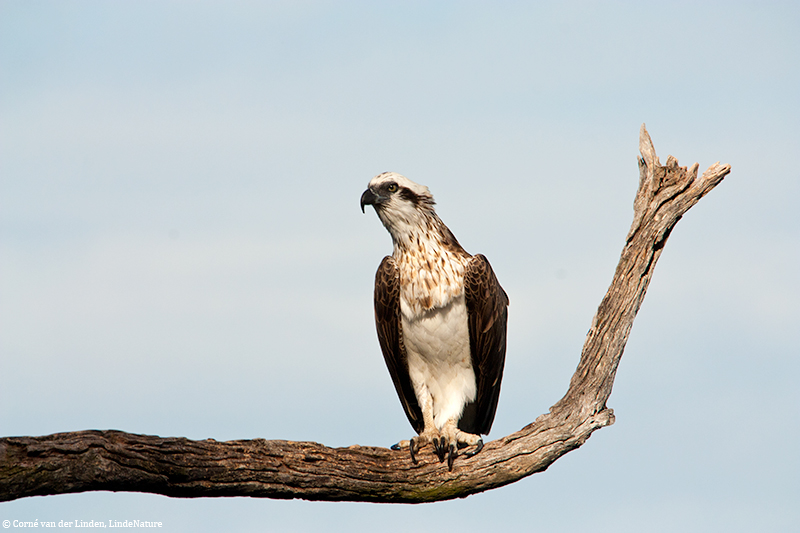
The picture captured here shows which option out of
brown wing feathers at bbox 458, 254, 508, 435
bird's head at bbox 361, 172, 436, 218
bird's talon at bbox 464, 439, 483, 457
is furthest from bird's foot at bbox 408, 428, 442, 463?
bird's head at bbox 361, 172, 436, 218

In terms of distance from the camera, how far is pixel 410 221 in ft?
28.1

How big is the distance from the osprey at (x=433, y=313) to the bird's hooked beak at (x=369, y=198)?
0.01 meters

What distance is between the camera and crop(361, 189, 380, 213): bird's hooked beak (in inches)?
337

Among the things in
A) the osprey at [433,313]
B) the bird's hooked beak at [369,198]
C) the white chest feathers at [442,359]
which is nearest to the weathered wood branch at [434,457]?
the osprey at [433,313]

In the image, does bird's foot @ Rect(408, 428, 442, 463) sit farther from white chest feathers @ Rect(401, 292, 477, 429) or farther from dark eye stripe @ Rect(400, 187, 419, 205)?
dark eye stripe @ Rect(400, 187, 419, 205)

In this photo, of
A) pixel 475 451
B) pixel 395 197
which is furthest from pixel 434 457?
pixel 395 197

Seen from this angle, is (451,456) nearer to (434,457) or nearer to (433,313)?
(434,457)

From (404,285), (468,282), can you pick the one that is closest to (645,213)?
(468,282)

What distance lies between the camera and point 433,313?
8.42m

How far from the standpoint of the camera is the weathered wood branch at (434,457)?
6020 mm

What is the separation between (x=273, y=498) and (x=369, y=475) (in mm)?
877

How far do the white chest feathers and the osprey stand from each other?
1 centimetres

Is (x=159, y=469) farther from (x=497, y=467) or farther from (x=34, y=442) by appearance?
(x=497, y=467)

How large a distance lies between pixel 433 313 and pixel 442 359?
60 centimetres
